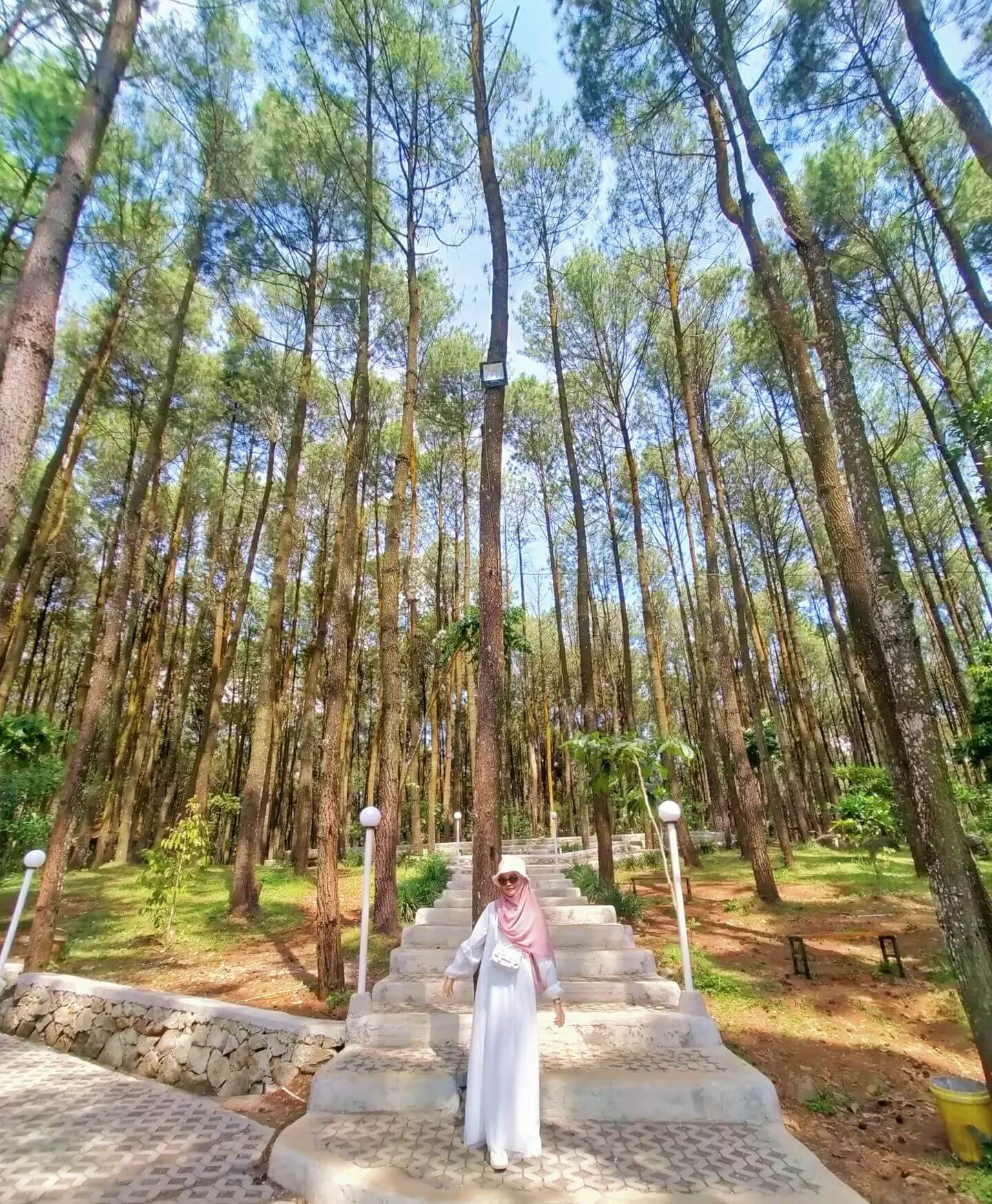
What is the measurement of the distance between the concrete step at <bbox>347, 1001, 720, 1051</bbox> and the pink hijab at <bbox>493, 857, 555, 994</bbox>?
1181 millimetres

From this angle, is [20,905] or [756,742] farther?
[756,742]

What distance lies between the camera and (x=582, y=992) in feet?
14.9

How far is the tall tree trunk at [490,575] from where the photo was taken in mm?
4648

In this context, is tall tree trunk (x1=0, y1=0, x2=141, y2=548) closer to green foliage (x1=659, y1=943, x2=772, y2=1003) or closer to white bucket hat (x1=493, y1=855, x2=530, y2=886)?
white bucket hat (x1=493, y1=855, x2=530, y2=886)

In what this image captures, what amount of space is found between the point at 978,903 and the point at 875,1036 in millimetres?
1733

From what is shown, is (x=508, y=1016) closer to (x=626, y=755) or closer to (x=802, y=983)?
(x=802, y=983)

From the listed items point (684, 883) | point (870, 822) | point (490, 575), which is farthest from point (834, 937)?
point (490, 575)

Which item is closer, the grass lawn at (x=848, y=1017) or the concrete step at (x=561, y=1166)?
the concrete step at (x=561, y=1166)

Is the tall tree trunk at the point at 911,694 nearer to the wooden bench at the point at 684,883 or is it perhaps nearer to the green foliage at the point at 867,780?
the wooden bench at the point at 684,883

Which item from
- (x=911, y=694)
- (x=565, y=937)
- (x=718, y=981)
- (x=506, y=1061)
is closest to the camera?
(x=506, y=1061)

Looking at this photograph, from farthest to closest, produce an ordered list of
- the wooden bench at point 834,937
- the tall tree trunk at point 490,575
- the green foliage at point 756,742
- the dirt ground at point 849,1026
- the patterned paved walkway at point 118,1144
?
the green foliage at point 756,742 → the wooden bench at point 834,937 → the tall tree trunk at point 490,575 → the dirt ground at point 849,1026 → the patterned paved walkway at point 118,1144

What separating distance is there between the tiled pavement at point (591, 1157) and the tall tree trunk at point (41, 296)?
345 centimetres

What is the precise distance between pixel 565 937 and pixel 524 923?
9.14 ft

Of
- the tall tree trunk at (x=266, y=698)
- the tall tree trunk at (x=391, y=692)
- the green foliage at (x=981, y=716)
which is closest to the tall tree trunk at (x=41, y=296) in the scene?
the tall tree trunk at (x=391, y=692)
